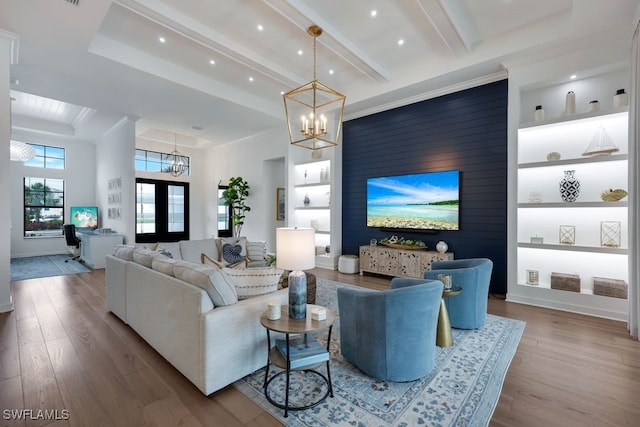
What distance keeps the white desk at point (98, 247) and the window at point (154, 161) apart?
3.52 m

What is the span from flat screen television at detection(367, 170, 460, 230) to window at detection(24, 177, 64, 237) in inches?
367

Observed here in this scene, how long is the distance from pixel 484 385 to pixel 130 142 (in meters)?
7.90

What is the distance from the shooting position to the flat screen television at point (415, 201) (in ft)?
16.6

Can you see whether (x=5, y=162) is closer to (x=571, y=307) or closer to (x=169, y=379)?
(x=169, y=379)

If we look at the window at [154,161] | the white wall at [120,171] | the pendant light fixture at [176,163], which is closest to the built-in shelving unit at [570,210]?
the white wall at [120,171]

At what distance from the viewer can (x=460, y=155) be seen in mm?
5012

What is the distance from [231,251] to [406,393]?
3939 millimetres

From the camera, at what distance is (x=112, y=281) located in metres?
3.61

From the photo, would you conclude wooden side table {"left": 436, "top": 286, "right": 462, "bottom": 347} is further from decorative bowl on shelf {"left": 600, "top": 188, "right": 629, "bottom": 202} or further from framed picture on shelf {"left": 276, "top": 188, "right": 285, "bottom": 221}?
framed picture on shelf {"left": 276, "top": 188, "right": 285, "bottom": 221}

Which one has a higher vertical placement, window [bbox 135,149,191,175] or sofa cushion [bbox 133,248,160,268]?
window [bbox 135,149,191,175]

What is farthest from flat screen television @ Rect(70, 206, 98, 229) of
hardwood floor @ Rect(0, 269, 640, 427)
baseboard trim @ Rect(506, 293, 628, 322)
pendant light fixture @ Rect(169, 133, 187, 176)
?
baseboard trim @ Rect(506, 293, 628, 322)

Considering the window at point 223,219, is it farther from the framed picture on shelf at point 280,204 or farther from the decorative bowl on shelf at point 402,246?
the decorative bowl on shelf at point 402,246

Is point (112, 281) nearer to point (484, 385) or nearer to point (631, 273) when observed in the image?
point (484, 385)

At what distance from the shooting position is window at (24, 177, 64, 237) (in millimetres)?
8219
